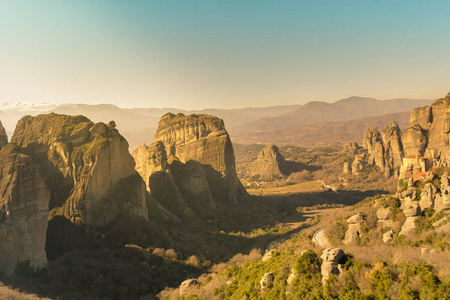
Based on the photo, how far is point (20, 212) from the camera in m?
33.9

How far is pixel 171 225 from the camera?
56.2 m

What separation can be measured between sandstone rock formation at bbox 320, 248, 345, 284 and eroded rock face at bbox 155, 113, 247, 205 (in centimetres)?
5339

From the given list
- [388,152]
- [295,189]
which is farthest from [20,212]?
[388,152]

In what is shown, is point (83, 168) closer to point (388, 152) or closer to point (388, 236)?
point (388, 236)

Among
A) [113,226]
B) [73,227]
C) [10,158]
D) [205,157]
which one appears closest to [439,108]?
[205,157]

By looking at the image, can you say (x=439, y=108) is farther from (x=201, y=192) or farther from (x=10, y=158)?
(x=10, y=158)

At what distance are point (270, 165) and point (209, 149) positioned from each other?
70.0m

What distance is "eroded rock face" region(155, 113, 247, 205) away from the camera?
7544 cm

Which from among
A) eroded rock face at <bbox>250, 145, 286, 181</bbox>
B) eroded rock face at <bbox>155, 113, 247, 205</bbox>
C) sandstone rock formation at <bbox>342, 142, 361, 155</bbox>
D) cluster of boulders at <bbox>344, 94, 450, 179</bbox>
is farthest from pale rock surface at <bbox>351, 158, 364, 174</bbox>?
eroded rock face at <bbox>155, 113, 247, 205</bbox>

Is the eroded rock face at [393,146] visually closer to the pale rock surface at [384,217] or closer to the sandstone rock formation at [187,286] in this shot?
the pale rock surface at [384,217]

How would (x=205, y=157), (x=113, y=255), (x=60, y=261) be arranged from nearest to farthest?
1. (x=60, y=261)
2. (x=113, y=255)
3. (x=205, y=157)

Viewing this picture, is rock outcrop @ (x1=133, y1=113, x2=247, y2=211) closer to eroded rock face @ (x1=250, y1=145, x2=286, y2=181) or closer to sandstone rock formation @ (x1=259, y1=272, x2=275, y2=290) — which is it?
sandstone rock formation @ (x1=259, y1=272, x2=275, y2=290)

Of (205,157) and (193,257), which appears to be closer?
(193,257)

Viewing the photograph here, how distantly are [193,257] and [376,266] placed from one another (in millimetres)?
29319
